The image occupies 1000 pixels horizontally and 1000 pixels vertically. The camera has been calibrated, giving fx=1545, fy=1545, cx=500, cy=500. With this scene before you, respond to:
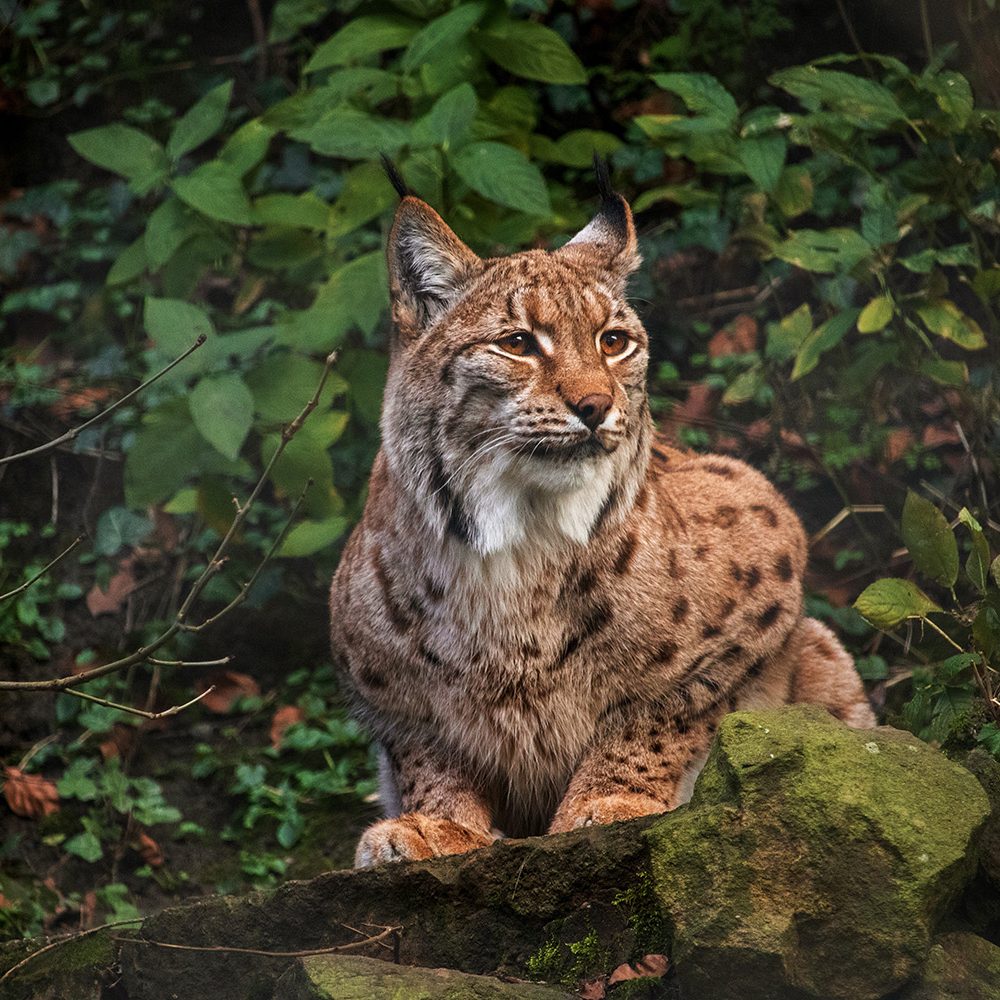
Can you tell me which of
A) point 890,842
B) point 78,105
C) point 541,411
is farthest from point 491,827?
point 78,105

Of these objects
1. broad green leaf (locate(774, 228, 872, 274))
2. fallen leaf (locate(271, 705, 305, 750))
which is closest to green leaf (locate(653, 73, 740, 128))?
broad green leaf (locate(774, 228, 872, 274))

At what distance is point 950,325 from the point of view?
5.13 m

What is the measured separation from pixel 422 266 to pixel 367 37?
1781 millimetres

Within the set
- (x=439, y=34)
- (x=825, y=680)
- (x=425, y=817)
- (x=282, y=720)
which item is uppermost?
(x=439, y=34)

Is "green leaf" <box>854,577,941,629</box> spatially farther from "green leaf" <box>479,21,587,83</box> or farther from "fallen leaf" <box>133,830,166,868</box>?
"fallen leaf" <box>133,830,166,868</box>

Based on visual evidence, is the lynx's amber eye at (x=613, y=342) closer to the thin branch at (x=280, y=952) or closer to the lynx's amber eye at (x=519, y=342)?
the lynx's amber eye at (x=519, y=342)

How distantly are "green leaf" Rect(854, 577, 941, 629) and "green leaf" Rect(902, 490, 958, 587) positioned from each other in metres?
0.11

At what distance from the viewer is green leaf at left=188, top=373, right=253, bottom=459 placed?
17.0 ft

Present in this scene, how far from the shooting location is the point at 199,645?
21.0 ft

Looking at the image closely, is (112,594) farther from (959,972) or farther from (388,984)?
(959,972)

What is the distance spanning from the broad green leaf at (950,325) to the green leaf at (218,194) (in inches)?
94.6

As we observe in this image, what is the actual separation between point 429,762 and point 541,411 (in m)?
1.05

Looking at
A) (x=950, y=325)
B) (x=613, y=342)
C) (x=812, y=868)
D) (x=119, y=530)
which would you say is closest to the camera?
(x=812, y=868)

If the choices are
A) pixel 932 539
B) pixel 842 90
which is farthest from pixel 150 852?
pixel 842 90
